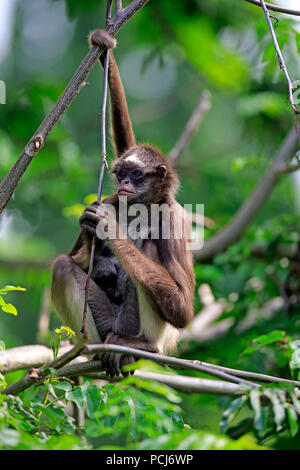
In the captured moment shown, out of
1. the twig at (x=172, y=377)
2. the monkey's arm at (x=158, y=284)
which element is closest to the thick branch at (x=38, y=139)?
the twig at (x=172, y=377)

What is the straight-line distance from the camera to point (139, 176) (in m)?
8.00

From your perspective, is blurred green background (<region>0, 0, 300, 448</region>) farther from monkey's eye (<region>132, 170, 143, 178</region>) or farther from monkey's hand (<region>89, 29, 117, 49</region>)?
monkey's hand (<region>89, 29, 117, 49</region>)

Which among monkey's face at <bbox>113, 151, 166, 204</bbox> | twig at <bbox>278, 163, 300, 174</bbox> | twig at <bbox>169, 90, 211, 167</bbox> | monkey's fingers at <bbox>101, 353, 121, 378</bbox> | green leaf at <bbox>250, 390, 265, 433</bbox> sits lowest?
green leaf at <bbox>250, 390, 265, 433</bbox>

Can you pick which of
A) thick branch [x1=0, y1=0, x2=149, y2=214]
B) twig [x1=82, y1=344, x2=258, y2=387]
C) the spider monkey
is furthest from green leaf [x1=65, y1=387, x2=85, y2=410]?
the spider monkey

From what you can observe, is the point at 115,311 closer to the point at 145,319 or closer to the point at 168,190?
the point at 145,319

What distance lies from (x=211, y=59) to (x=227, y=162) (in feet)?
15.9

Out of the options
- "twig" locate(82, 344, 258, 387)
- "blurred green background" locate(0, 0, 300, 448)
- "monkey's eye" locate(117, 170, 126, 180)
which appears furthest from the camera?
"blurred green background" locate(0, 0, 300, 448)

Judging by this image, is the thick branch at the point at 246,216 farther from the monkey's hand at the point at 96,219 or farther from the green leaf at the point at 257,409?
the green leaf at the point at 257,409

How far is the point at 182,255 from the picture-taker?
7.52 m

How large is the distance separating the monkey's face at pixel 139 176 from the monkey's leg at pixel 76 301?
4.02 ft

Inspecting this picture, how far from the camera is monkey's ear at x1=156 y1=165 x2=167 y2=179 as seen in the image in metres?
8.11

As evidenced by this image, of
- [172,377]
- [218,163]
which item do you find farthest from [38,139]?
[218,163]

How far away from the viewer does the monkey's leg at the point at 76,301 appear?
7414 millimetres
